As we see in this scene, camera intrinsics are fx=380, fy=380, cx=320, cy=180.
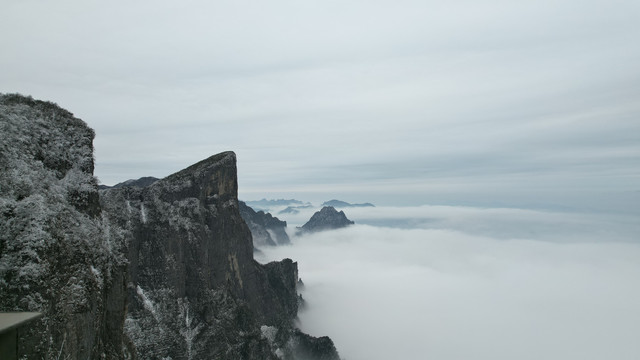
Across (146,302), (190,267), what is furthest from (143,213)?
(146,302)

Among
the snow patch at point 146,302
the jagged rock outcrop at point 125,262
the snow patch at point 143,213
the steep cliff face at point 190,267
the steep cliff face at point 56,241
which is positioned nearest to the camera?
the steep cliff face at point 56,241

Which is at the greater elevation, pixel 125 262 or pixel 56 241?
pixel 56 241

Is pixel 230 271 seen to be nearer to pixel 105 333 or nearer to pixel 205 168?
pixel 205 168

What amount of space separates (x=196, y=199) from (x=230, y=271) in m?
24.3

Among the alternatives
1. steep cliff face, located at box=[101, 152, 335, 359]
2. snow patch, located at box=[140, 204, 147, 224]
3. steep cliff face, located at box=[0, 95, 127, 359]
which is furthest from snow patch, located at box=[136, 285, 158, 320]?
steep cliff face, located at box=[0, 95, 127, 359]

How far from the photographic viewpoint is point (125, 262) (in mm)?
29062

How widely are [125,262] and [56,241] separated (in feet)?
25.9

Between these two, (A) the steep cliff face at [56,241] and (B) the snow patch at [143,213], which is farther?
(B) the snow patch at [143,213]

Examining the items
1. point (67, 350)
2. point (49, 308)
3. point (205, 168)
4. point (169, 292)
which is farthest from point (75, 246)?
point (205, 168)

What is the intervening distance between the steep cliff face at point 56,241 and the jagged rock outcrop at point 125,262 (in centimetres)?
7

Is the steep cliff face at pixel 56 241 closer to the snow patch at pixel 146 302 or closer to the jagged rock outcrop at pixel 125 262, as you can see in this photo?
the jagged rock outcrop at pixel 125 262

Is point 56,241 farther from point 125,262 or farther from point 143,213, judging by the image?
point 143,213

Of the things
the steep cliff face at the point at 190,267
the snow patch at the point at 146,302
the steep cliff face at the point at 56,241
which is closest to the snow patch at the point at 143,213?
the steep cliff face at the point at 190,267

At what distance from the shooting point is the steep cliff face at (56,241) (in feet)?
62.6
